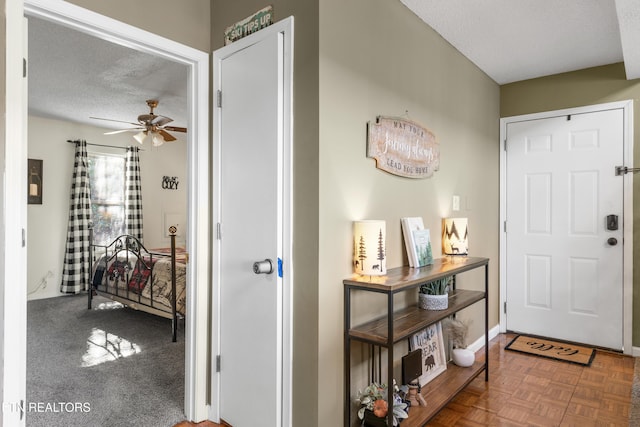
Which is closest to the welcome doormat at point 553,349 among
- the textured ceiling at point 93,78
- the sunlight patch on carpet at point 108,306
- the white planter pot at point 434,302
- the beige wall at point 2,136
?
the white planter pot at point 434,302

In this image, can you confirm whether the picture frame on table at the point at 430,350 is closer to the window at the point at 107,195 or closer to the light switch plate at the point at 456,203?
the light switch plate at the point at 456,203

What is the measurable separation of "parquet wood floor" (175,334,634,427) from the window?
4487 mm

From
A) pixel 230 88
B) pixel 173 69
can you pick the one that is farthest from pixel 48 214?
pixel 230 88

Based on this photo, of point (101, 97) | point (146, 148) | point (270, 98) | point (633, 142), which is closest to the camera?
point (270, 98)

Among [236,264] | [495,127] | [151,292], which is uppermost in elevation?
[495,127]

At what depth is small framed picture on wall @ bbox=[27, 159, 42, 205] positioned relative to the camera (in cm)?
506

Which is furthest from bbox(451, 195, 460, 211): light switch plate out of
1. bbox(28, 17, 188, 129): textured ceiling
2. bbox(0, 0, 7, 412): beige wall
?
bbox(0, 0, 7, 412): beige wall

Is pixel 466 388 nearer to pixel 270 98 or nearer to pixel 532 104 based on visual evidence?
pixel 270 98

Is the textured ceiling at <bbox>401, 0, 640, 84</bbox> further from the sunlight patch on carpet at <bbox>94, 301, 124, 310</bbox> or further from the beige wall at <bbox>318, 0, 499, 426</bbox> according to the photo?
the sunlight patch on carpet at <bbox>94, 301, 124, 310</bbox>

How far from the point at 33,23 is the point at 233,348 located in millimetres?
2577

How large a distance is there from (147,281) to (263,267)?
101 inches

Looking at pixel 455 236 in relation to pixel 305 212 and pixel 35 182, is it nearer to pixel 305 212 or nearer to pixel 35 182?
pixel 305 212

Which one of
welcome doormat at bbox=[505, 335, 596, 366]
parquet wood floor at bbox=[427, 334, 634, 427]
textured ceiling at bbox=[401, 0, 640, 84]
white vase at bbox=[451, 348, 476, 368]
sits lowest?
parquet wood floor at bbox=[427, 334, 634, 427]

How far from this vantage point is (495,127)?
3.72 metres
